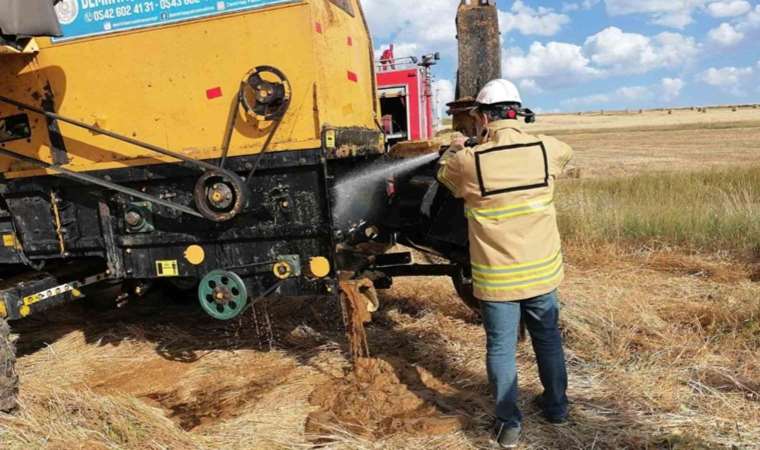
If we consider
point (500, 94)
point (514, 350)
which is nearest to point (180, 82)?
point (500, 94)

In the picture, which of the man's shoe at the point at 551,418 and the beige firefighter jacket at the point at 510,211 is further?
the man's shoe at the point at 551,418

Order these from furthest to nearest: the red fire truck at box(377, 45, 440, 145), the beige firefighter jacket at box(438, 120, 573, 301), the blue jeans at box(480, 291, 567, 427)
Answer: the red fire truck at box(377, 45, 440, 145) < the blue jeans at box(480, 291, 567, 427) < the beige firefighter jacket at box(438, 120, 573, 301)

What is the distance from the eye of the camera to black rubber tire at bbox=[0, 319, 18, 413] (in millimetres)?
3727

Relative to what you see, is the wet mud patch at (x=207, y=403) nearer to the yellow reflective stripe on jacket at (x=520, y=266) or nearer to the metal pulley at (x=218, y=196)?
the metal pulley at (x=218, y=196)

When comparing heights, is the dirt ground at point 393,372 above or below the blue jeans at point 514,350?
below

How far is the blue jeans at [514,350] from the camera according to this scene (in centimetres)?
324

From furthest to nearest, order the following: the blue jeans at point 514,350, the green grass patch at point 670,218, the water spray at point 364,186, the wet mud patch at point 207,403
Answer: the green grass patch at point 670,218 < the water spray at point 364,186 < the wet mud patch at point 207,403 < the blue jeans at point 514,350

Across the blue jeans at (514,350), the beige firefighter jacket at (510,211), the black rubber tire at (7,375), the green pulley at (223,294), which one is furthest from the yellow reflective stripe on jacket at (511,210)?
the black rubber tire at (7,375)

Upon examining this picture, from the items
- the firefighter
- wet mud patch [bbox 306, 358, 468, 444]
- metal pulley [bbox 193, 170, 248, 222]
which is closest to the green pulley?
metal pulley [bbox 193, 170, 248, 222]

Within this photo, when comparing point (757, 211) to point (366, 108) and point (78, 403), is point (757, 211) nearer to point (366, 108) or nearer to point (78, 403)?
point (366, 108)

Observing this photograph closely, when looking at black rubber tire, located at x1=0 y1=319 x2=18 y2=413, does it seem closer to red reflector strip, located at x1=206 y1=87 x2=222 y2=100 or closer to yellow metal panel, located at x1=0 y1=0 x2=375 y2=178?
yellow metal panel, located at x1=0 y1=0 x2=375 y2=178

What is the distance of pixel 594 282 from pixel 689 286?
2.70 ft

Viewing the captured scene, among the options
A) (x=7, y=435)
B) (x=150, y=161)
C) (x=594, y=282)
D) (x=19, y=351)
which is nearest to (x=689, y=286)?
(x=594, y=282)

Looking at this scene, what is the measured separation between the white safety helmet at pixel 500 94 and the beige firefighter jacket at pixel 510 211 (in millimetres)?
175
